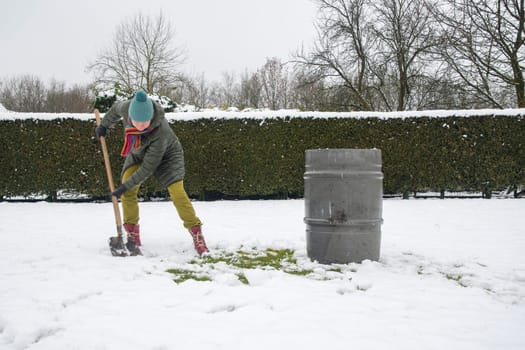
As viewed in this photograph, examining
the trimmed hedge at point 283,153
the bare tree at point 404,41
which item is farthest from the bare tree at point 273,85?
the trimmed hedge at point 283,153

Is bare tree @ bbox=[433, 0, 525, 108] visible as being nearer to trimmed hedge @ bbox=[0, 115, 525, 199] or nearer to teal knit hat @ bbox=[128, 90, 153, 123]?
trimmed hedge @ bbox=[0, 115, 525, 199]

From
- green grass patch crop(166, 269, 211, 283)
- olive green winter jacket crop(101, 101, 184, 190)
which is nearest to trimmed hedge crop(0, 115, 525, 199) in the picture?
olive green winter jacket crop(101, 101, 184, 190)

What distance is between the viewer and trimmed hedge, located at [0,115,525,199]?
33.1 ft

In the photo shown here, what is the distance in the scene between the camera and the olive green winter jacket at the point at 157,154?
4.34m

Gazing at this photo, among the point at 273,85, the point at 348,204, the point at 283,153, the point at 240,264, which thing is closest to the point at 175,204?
the point at 240,264

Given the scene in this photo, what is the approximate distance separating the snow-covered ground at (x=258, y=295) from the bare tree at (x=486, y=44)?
37.3 feet

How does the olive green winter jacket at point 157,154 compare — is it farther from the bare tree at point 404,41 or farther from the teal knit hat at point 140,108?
the bare tree at point 404,41

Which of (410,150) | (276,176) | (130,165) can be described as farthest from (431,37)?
(130,165)

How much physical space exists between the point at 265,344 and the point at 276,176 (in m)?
8.08

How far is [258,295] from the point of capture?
124 inches

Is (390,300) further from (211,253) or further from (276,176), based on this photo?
(276,176)

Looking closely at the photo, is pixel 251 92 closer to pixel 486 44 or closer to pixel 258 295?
pixel 486 44

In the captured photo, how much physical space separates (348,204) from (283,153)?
20.7 ft

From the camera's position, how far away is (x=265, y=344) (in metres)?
2.33
